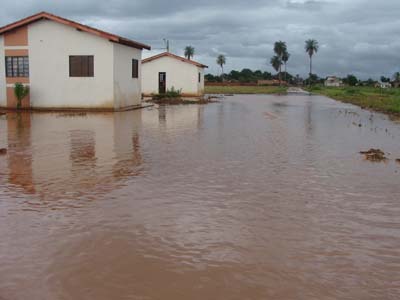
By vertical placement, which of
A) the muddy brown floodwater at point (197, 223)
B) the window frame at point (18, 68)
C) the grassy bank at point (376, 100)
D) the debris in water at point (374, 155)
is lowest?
the muddy brown floodwater at point (197, 223)

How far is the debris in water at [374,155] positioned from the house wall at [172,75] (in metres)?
36.0

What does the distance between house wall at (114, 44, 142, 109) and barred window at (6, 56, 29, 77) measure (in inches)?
193

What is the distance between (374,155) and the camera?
11523 millimetres

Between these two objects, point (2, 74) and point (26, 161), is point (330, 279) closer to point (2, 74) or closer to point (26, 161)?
point (26, 161)

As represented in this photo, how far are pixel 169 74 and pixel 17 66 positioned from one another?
873 inches

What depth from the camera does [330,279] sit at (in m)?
4.62

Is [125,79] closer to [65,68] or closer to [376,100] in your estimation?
[65,68]

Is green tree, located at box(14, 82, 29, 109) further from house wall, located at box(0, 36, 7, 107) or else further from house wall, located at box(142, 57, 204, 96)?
house wall, located at box(142, 57, 204, 96)

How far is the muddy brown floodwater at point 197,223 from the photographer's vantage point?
4.52 m

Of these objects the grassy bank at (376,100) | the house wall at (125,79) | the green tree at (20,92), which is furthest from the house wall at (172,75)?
the green tree at (20,92)

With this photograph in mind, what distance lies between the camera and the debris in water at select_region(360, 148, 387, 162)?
36.7 ft

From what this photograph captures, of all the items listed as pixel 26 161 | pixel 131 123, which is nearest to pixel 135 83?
pixel 131 123

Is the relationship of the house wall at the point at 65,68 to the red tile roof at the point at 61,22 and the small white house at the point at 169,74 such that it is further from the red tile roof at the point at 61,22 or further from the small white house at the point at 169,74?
the small white house at the point at 169,74

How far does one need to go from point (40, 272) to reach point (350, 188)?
17.9ft
